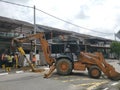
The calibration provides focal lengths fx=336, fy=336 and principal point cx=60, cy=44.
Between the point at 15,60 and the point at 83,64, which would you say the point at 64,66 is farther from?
the point at 15,60

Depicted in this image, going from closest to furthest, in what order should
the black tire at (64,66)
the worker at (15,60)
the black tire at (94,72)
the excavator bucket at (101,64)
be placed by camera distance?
the excavator bucket at (101,64), the black tire at (94,72), the black tire at (64,66), the worker at (15,60)

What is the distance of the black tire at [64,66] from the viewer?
982 inches

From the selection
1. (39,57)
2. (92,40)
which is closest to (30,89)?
(39,57)

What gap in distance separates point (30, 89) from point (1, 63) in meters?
17.0

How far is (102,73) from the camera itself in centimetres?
2495

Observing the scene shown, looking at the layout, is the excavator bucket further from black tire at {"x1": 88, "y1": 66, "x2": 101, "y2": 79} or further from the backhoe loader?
black tire at {"x1": 88, "y1": 66, "x2": 101, "y2": 79}

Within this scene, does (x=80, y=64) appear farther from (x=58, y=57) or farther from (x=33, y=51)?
(x=33, y=51)

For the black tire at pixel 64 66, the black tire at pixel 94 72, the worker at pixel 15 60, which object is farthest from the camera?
the worker at pixel 15 60

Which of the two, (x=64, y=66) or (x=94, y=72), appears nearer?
(x=94, y=72)

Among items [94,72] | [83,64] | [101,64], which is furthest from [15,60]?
[101,64]

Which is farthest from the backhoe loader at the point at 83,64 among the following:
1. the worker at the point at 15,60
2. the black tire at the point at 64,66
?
the worker at the point at 15,60

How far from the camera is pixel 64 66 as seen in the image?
25.1 metres

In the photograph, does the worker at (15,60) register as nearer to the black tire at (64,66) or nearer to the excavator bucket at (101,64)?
the black tire at (64,66)

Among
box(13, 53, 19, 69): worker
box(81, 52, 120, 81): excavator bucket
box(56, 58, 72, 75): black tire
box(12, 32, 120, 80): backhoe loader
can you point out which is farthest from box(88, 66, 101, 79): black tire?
box(13, 53, 19, 69): worker
